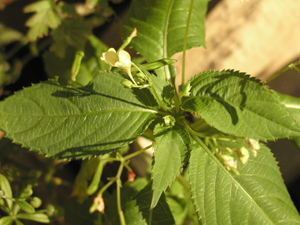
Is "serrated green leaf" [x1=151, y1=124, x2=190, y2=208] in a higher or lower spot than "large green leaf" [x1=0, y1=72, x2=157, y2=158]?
lower

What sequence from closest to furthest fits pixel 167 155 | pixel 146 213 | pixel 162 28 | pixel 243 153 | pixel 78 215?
pixel 243 153
pixel 167 155
pixel 146 213
pixel 162 28
pixel 78 215

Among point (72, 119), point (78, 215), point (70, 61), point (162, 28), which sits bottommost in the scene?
point (78, 215)

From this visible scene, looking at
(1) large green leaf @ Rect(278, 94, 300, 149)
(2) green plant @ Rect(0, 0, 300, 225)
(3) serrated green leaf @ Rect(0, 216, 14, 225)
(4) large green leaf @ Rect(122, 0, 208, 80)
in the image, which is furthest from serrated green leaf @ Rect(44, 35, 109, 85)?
(1) large green leaf @ Rect(278, 94, 300, 149)

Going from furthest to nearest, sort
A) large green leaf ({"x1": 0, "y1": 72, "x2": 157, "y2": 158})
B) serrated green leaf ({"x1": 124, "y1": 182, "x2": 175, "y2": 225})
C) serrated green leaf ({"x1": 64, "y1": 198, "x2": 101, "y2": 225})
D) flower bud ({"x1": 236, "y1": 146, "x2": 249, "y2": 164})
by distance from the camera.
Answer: serrated green leaf ({"x1": 64, "y1": 198, "x2": 101, "y2": 225}), serrated green leaf ({"x1": 124, "y1": 182, "x2": 175, "y2": 225}), large green leaf ({"x1": 0, "y1": 72, "x2": 157, "y2": 158}), flower bud ({"x1": 236, "y1": 146, "x2": 249, "y2": 164})

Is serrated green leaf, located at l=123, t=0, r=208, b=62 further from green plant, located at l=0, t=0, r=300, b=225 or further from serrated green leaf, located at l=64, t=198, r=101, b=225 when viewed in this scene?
serrated green leaf, located at l=64, t=198, r=101, b=225

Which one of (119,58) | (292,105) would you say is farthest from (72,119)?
(292,105)

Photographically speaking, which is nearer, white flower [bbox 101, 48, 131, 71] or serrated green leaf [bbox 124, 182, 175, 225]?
white flower [bbox 101, 48, 131, 71]

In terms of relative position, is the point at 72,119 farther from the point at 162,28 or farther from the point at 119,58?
the point at 162,28
